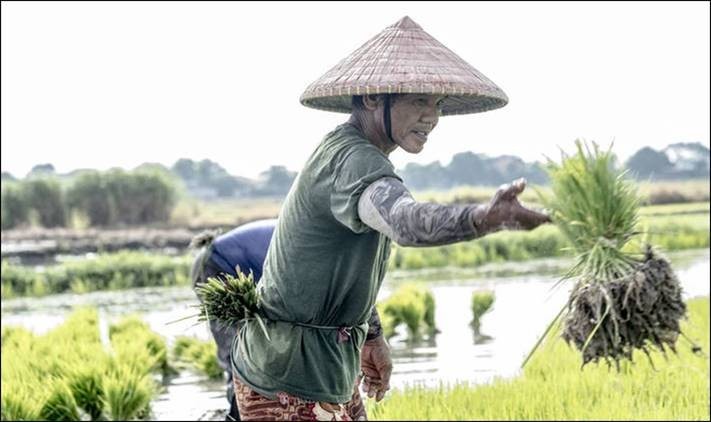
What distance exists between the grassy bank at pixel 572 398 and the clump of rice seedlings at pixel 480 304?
5.60 m

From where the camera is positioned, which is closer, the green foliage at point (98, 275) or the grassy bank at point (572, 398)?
the grassy bank at point (572, 398)

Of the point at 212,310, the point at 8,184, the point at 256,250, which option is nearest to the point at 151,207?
the point at 8,184

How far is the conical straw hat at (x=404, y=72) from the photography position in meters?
2.51

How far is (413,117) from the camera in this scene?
103 inches

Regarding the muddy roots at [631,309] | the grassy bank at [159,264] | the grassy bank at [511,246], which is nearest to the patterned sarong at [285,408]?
the muddy roots at [631,309]

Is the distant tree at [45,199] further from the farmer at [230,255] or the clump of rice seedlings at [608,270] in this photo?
the clump of rice seedlings at [608,270]

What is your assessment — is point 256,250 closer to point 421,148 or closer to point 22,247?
point 421,148

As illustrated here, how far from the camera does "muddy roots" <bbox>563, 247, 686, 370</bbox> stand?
3.41 m

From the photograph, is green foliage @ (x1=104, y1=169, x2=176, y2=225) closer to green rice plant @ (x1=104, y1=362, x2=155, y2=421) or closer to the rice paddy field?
the rice paddy field

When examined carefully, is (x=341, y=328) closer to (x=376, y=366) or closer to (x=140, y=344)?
(x=376, y=366)

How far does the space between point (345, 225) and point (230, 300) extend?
523 millimetres

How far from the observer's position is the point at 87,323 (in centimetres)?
1135

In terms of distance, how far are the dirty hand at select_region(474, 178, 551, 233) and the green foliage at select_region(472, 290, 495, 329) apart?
446 inches

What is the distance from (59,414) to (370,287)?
15.9ft
